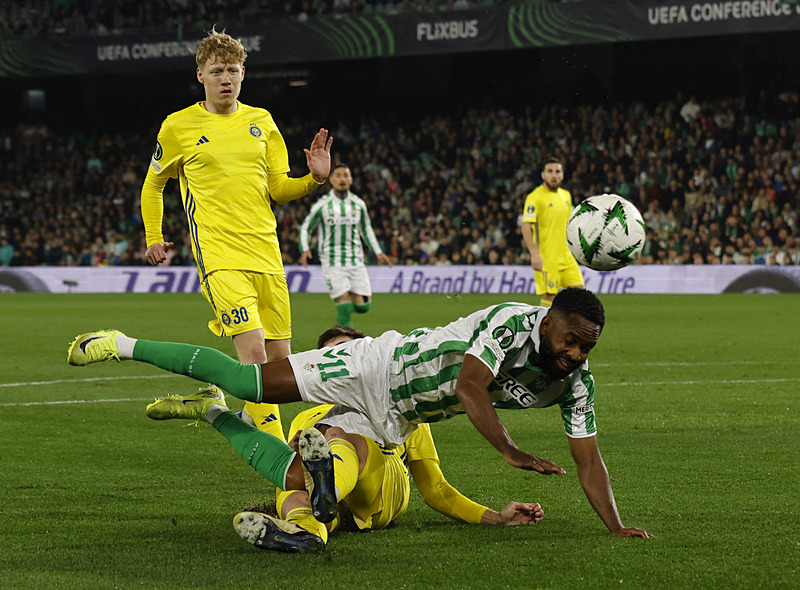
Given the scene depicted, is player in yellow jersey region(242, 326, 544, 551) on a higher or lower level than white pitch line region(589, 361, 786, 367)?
higher

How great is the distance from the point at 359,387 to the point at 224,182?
2.02 meters

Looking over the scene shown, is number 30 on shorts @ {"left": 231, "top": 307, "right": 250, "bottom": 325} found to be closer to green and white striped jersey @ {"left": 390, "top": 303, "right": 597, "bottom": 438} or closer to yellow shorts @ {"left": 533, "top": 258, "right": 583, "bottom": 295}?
green and white striped jersey @ {"left": 390, "top": 303, "right": 597, "bottom": 438}

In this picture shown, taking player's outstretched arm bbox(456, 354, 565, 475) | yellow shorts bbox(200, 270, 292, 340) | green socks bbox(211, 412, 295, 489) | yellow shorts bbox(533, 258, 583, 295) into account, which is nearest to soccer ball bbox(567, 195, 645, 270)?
yellow shorts bbox(200, 270, 292, 340)

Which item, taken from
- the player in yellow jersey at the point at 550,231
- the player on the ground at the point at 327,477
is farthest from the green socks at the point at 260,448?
the player in yellow jersey at the point at 550,231

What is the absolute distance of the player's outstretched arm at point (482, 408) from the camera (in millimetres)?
3693

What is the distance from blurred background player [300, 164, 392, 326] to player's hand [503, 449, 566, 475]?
35.3 ft

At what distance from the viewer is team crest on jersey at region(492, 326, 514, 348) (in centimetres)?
409

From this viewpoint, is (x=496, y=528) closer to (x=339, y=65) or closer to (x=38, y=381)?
(x=38, y=381)

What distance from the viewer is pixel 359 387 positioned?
4.47m

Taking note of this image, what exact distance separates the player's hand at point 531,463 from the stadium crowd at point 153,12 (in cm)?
2556

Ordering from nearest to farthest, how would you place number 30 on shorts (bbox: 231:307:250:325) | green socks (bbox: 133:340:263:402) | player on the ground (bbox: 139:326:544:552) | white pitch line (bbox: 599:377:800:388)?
player on the ground (bbox: 139:326:544:552), green socks (bbox: 133:340:263:402), number 30 on shorts (bbox: 231:307:250:325), white pitch line (bbox: 599:377:800:388)

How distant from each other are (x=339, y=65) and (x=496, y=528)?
29299 mm

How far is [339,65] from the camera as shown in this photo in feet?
107

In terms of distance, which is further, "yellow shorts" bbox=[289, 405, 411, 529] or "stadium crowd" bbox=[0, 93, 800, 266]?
"stadium crowd" bbox=[0, 93, 800, 266]
